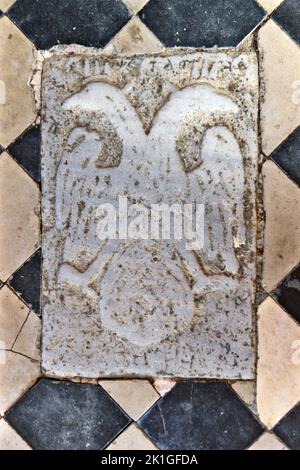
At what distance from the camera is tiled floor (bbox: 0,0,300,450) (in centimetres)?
104

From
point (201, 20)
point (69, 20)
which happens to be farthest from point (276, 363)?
point (69, 20)

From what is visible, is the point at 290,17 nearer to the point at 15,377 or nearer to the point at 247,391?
the point at 247,391

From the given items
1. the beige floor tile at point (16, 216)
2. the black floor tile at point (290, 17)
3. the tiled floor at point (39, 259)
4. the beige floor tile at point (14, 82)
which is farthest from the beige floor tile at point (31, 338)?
the black floor tile at point (290, 17)

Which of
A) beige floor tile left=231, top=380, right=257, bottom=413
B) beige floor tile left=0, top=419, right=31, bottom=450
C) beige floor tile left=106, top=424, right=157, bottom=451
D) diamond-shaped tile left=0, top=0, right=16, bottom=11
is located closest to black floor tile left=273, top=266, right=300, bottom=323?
beige floor tile left=231, top=380, right=257, bottom=413

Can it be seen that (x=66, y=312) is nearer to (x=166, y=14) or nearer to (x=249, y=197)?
(x=249, y=197)

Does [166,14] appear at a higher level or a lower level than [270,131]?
higher

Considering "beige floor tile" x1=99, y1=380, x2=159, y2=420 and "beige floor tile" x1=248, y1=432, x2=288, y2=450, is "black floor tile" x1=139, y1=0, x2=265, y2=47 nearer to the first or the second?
"beige floor tile" x1=99, y1=380, x2=159, y2=420

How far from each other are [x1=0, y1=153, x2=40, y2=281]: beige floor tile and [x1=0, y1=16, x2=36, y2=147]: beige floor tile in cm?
7

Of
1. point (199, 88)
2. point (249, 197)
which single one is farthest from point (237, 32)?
point (249, 197)

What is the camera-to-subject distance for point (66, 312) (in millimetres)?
1059

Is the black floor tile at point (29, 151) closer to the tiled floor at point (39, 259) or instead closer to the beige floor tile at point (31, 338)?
the tiled floor at point (39, 259)

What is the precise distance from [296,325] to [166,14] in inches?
30.2

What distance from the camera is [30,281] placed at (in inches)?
42.8

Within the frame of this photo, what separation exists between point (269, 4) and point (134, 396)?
944 millimetres
